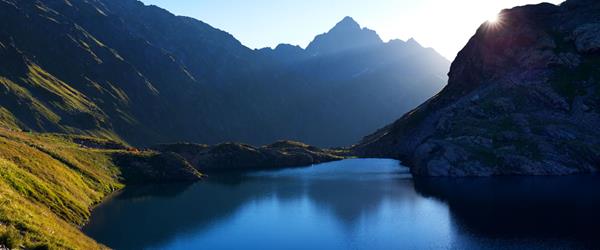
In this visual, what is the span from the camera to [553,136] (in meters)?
174

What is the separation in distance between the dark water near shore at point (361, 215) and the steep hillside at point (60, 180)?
22.8ft

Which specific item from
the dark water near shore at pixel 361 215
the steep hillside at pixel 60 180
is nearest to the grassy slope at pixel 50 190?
the steep hillside at pixel 60 180

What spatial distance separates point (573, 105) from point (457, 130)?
158 feet

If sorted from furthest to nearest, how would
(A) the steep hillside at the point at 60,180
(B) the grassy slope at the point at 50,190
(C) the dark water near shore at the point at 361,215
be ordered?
(C) the dark water near shore at the point at 361,215, (A) the steep hillside at the point at 60,180, (B) the grassy slope at the point at 50,190

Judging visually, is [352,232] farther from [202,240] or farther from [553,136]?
[553,136]

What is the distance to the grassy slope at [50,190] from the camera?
43750 millimetres

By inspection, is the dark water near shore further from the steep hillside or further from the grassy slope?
the steep hillside

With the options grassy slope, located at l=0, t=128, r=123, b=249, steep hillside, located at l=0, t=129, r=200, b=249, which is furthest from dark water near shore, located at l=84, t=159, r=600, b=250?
steep hillside, located at l=0, t=129, r=200, b=249

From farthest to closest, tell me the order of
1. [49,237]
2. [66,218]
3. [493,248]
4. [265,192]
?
[265,192], [66,218], [493,248], [49,237]

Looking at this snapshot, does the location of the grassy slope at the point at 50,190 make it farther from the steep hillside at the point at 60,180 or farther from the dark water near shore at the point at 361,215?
the dark water near shore at the point at 361,215

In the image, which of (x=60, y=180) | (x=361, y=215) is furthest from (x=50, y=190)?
(x=361, y=215)

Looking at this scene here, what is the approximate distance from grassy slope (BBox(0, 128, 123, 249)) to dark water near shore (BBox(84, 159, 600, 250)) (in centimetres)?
598

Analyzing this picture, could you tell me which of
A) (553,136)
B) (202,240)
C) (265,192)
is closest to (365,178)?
(265,192)

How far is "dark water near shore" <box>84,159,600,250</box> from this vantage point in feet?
268
